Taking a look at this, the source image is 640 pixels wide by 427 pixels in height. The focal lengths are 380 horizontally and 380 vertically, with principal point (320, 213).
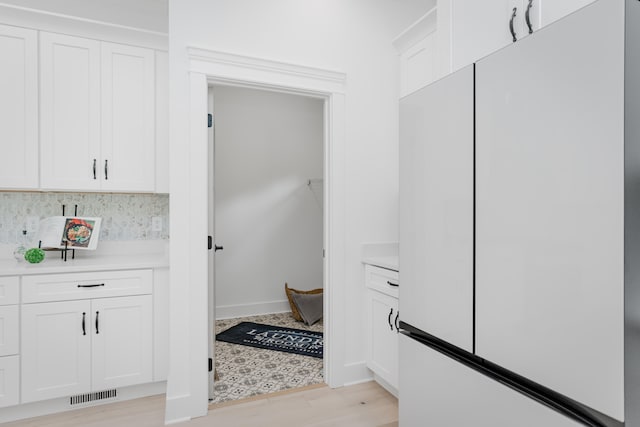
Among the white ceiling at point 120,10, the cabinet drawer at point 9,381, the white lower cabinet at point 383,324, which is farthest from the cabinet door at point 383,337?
the white ceiling at point 120,10

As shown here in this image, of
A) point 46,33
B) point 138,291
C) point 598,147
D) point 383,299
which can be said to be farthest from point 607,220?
point 46,33

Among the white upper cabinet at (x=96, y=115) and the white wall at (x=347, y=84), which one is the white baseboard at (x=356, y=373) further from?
the white upper cabinet at (x=96, y=115)

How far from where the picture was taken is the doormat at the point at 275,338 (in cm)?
324

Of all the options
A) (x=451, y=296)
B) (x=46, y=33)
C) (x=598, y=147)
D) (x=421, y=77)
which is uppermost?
(x=46, y=33)

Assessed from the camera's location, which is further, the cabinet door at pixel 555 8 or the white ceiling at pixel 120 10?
the white ceiling at pixel 120 10

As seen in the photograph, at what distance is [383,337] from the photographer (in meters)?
2.46

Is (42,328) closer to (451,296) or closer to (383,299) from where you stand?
(383,299)

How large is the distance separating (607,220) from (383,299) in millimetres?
1751

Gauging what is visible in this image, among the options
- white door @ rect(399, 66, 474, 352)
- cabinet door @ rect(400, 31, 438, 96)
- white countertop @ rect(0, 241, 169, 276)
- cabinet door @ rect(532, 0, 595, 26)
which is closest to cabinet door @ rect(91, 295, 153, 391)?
white countertop @ rect(0, 241, 169, 276)

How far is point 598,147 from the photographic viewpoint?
32.1 inches

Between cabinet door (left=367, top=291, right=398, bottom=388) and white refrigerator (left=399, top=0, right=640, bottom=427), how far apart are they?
0.95 meters

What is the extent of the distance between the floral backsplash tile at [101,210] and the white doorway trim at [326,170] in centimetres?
86

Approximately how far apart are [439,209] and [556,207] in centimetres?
42

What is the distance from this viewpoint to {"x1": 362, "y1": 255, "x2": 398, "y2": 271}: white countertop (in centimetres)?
231
